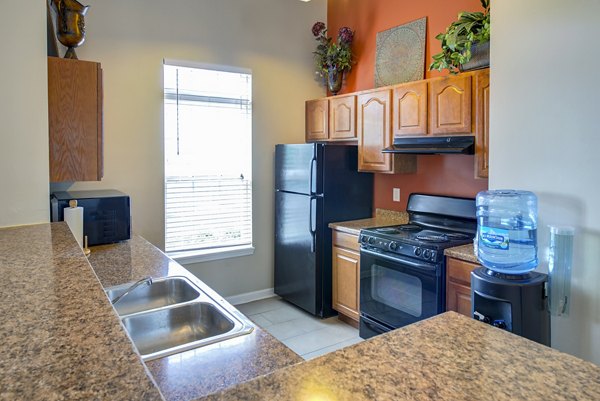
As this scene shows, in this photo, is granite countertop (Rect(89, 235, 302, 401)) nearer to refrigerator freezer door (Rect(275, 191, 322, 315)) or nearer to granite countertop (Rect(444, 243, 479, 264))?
granite countertop (Rect(444, 243, 479, 264))

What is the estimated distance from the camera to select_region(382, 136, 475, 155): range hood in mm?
2811

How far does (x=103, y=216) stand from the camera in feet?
9.02

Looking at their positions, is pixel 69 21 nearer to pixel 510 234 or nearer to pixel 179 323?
pixel 179 323

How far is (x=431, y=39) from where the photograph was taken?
3.49 m

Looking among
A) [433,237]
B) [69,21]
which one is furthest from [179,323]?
[69,21]

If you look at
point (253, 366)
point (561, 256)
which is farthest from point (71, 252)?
point (561, 256)

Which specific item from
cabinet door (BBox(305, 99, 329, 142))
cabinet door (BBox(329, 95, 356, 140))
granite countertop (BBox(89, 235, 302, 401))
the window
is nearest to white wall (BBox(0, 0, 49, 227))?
granite countertop (BBox(89, 235, 302, 401))

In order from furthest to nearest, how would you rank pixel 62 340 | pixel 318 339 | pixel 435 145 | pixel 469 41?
1. pixel 318 339
2. pixel 435 145
3. pixel 469 41
4. pixel 62 340

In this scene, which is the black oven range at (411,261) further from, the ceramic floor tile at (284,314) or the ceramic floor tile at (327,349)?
the ceramic floor tile at (284,314)

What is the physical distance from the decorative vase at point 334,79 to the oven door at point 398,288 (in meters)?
1.82

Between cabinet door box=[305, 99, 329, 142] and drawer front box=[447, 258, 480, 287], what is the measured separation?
1.94 m

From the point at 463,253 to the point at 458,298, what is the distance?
29 centimetres

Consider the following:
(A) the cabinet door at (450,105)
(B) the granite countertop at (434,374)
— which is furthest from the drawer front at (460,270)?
(B) the granite countertop at (434,374)

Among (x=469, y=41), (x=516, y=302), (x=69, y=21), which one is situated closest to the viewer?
(x=516, y=302)
